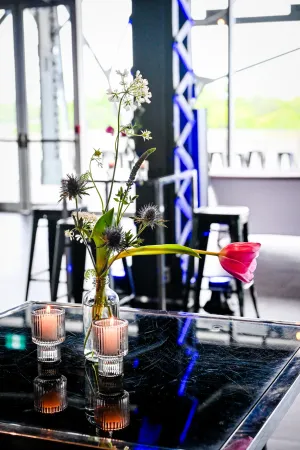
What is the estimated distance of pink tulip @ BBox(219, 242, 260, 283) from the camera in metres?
1.59

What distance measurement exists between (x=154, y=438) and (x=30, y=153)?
790cm

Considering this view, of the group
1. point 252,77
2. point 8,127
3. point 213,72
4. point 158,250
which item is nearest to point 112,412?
point 158,250

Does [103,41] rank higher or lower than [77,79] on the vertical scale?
higher

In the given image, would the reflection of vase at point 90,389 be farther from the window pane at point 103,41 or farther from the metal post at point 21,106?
the window pane at point 103,41

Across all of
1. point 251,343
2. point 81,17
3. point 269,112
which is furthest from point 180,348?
point 269,112

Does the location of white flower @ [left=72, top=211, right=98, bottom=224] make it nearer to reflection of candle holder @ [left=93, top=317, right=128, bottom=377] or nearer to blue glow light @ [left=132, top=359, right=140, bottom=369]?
reflection of candle holder @ [left=93, top=317, right=128, bottom=377]

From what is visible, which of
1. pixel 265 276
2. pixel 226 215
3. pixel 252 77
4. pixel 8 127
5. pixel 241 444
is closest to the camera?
pixel 241 444

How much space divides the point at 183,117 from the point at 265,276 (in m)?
1.63

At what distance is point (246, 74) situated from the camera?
1067 cm

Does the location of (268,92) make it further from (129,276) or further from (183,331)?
(183,331)

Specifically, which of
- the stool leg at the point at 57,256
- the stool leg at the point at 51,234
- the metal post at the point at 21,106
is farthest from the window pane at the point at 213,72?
the stool leg at the point at 57,256

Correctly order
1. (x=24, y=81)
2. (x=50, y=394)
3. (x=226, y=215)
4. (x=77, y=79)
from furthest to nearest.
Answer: (x=24, y=81) < (x=77, y=79) < (x=226, y=215) < (x=50, y=394)

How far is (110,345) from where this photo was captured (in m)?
1.56

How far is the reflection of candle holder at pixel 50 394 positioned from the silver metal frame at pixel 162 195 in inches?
97.5
